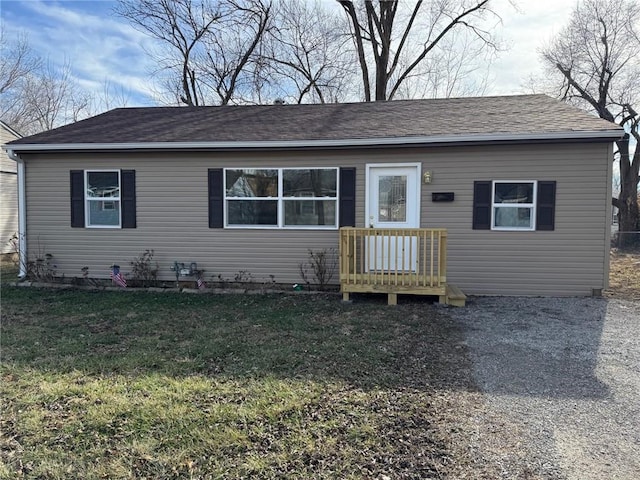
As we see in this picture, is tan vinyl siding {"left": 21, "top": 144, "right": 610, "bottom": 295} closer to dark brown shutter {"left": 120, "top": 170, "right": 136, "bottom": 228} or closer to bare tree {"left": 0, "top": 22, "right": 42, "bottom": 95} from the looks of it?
dark brown shutter {"left": 120, "top": 170, "right": 136, "bottom": 228}

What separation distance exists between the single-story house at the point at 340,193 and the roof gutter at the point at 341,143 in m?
0.02

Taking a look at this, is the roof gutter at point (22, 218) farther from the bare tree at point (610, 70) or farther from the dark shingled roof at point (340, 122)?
the bare tree at point (610, 70)

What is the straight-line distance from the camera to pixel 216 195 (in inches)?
287

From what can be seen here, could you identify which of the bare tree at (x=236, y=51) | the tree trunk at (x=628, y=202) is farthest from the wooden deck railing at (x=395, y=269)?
the bare tree at (x=236, y=51)

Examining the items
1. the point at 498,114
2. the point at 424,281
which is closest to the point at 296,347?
the point at 424,281

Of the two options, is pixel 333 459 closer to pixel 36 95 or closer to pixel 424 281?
Answer: pixel 424 281

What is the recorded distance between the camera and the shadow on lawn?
3.59 meters

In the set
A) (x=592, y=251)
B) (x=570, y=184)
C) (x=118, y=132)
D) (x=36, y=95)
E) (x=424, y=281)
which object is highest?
(x=36, y=95)

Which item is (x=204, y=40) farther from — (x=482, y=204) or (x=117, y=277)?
(x=482, y=204)

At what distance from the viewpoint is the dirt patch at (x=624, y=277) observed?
675 centimetres

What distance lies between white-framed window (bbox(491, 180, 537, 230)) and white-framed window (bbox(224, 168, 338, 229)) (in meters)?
2.63

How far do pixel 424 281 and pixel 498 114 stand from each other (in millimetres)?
3683

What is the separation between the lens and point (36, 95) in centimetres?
2203

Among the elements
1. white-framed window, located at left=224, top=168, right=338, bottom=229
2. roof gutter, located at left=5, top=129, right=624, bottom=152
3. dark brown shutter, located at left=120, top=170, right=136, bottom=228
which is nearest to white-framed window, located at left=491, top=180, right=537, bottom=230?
roof gutter, located at left=5, top=129, right=624, bottom=152
